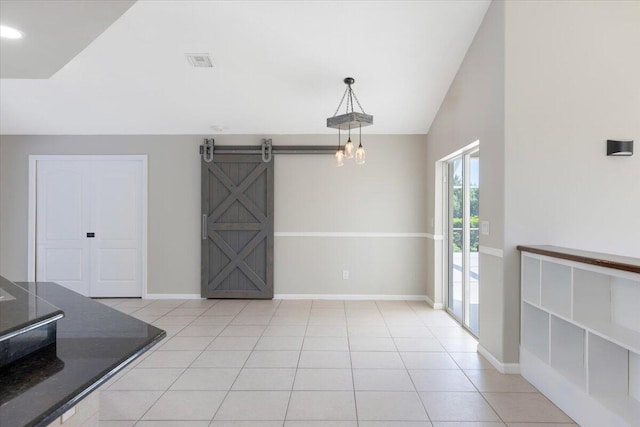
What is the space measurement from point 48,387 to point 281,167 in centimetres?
455

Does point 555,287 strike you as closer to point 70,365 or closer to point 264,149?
point 70,365

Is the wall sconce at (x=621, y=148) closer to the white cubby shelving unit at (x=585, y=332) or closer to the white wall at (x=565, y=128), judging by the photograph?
the white wall at (x=565, y=128)

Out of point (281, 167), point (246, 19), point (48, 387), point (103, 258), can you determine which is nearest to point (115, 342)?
point (48, 387)

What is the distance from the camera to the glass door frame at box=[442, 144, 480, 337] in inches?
160

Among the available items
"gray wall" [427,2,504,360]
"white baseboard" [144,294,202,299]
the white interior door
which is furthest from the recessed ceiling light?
"gray wall" [427,2,504,360]

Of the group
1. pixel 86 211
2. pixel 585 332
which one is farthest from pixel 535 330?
pixel 86 211

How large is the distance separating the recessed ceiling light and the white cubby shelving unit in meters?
4.30

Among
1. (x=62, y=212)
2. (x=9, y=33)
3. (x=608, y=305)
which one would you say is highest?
(x=9, y=33)

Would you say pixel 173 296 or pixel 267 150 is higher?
pixel 267 150

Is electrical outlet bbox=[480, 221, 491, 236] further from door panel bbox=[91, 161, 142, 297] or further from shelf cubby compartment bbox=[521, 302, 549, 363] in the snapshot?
door panel bbox=[91, 161, 142, 297]

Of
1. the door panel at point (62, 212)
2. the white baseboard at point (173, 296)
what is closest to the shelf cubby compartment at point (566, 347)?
the white baseboard at point (173, 296)

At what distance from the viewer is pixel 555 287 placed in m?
2.63

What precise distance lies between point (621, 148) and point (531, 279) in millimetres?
1223

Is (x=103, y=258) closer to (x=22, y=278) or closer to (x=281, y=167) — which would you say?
(x=22, y=278)
